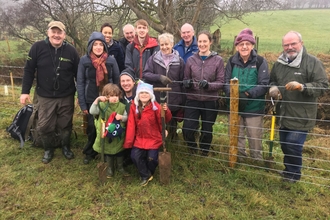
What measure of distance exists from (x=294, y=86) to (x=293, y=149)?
38.0 inches

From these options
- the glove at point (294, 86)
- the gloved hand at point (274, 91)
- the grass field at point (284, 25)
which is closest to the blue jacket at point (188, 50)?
the gloved hand at point (274, 91)

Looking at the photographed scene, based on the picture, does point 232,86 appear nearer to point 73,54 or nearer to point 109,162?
point 109,162

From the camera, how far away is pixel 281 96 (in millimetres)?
3857

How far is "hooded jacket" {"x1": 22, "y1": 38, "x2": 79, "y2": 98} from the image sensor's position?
4316mm

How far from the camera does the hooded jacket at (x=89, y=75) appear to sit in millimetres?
4164

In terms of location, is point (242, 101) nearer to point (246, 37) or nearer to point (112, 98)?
point (246, 37)

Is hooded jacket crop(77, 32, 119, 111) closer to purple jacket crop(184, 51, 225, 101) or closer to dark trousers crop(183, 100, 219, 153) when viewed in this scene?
purple jacket crop(184, 51, 225, 101)

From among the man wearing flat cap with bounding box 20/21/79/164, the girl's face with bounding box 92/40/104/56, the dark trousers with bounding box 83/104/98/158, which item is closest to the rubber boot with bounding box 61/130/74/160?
the man wearing flat cap with bounding box 20/21/79/164

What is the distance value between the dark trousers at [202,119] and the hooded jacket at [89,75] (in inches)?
52.2

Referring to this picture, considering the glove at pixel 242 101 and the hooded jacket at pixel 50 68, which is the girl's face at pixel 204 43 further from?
the hooded jacket at pixel 50 68

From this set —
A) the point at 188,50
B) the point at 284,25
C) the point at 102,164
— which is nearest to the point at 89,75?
the point at 102,164

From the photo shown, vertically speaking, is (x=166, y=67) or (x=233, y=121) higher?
(x=166, y=67)

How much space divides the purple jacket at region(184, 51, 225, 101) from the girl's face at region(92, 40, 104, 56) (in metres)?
1.31

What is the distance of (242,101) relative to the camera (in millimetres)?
4152
